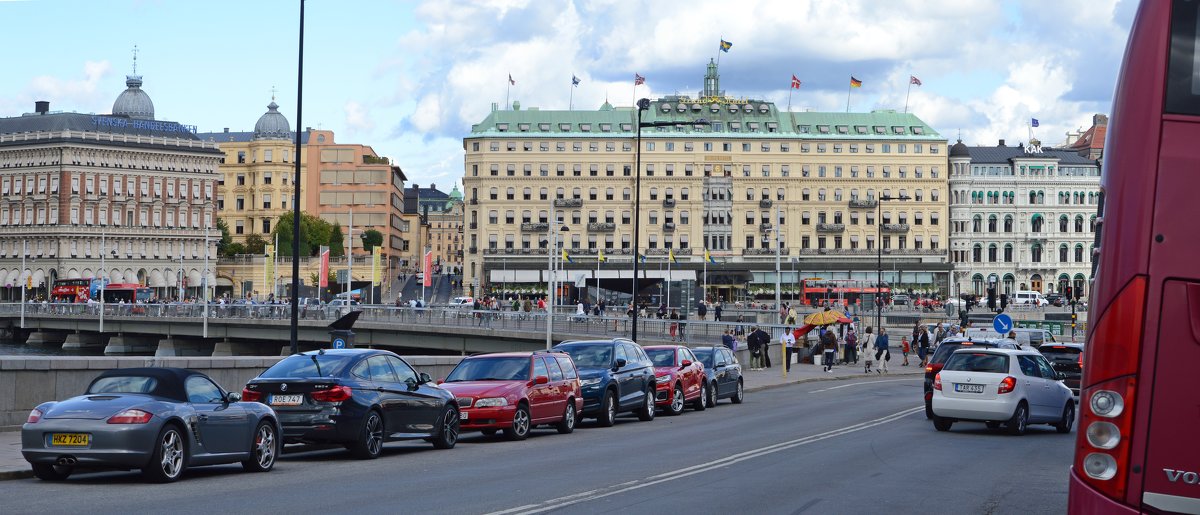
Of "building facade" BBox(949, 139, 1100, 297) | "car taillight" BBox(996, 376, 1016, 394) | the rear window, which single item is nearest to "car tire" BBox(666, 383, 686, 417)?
the rear window

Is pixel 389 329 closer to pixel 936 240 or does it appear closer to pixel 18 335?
pixel 18 335

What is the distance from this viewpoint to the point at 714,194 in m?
149

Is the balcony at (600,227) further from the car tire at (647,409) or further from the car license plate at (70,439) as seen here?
the car license plate at (70,439)

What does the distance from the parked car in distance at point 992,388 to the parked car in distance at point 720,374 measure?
1038 cm

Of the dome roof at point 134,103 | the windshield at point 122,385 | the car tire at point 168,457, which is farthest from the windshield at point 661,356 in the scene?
the dome roof at point 134,103

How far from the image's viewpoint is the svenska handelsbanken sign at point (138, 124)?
152m

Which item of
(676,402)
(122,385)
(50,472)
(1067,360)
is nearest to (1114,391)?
(122,385)

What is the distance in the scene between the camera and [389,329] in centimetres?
7544

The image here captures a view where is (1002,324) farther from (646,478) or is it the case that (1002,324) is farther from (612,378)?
(646,478)

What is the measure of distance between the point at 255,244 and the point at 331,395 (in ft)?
502

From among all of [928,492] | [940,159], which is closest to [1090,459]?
[928,492]

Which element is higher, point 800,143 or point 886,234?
point 800,143

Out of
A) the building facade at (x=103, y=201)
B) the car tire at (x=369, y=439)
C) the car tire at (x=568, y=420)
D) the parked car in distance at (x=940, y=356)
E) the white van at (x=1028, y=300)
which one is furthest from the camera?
the building facade at (x=103, y=201)

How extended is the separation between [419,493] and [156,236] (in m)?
145
